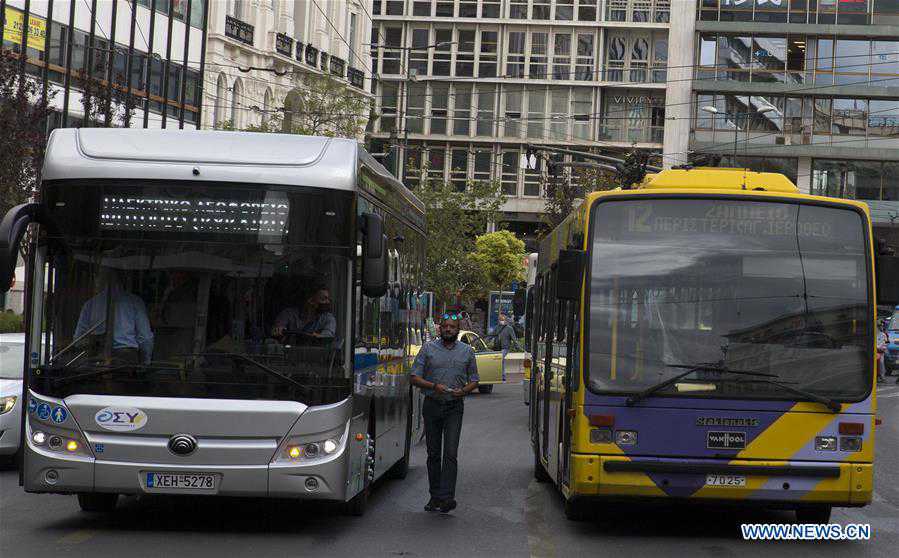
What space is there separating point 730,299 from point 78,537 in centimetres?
508

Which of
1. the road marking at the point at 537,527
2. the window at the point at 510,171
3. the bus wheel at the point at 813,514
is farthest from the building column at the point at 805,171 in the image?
the bus wheel at the point at 813,514

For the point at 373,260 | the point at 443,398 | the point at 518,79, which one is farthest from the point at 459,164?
the point at 373,260

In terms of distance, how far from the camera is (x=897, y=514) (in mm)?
13445

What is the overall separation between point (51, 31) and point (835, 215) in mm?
37645

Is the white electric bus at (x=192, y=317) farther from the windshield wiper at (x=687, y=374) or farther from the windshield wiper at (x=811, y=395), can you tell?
the windshield wiper at (x=811, y=395)

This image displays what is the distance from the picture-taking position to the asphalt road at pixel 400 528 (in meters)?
10.3

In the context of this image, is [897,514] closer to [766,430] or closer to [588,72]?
[766,430]

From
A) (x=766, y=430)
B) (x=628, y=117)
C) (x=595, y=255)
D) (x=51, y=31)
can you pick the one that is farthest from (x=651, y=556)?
(x=628, y=117)

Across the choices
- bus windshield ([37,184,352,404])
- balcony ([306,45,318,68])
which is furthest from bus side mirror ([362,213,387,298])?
balcony ([306,45,318,68])

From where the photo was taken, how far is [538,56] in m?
76.8

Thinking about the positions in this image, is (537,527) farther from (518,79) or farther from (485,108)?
(518,79)

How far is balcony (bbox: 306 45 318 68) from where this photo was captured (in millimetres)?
58938

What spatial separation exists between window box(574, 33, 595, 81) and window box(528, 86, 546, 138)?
6.60ft

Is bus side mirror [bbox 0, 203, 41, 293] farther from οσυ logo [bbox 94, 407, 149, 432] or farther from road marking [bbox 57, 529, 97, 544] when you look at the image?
road marking [bbox 57, 529, 97, 544]
